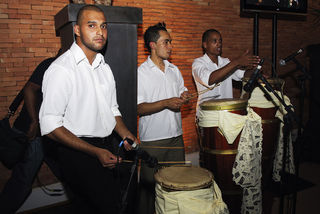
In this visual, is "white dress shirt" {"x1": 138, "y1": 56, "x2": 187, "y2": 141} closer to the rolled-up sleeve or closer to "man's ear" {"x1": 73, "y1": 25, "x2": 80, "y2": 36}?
"man's ear" {"x1": 73, "y1": 25, "x2": 80, "y2": 36}

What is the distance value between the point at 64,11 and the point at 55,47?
1212 millimetres

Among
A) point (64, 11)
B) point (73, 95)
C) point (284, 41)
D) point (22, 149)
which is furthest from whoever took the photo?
point (284, 41)

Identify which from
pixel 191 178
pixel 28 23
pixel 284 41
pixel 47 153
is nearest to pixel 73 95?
pixel 191 178

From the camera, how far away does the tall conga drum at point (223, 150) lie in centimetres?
240

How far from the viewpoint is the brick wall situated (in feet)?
9.98

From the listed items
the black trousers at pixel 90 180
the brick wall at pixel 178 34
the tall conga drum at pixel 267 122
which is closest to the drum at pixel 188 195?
the black trousers at pixel 90 180

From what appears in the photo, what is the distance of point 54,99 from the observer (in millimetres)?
1713

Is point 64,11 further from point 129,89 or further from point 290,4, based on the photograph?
point 290,4

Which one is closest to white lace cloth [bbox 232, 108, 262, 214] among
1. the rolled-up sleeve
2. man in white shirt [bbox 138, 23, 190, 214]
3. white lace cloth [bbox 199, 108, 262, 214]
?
white lace cloth [bbox 199, 108, 262, 214]

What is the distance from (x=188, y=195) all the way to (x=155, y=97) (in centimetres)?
121

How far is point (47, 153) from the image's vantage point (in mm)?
3104

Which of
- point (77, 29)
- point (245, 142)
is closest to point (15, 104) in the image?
point (77, 29)

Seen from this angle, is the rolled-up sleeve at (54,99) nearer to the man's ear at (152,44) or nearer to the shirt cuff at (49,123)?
the shirt cuff at (49,123)

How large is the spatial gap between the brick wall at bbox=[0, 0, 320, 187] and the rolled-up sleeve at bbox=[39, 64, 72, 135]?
1631 millimetres
